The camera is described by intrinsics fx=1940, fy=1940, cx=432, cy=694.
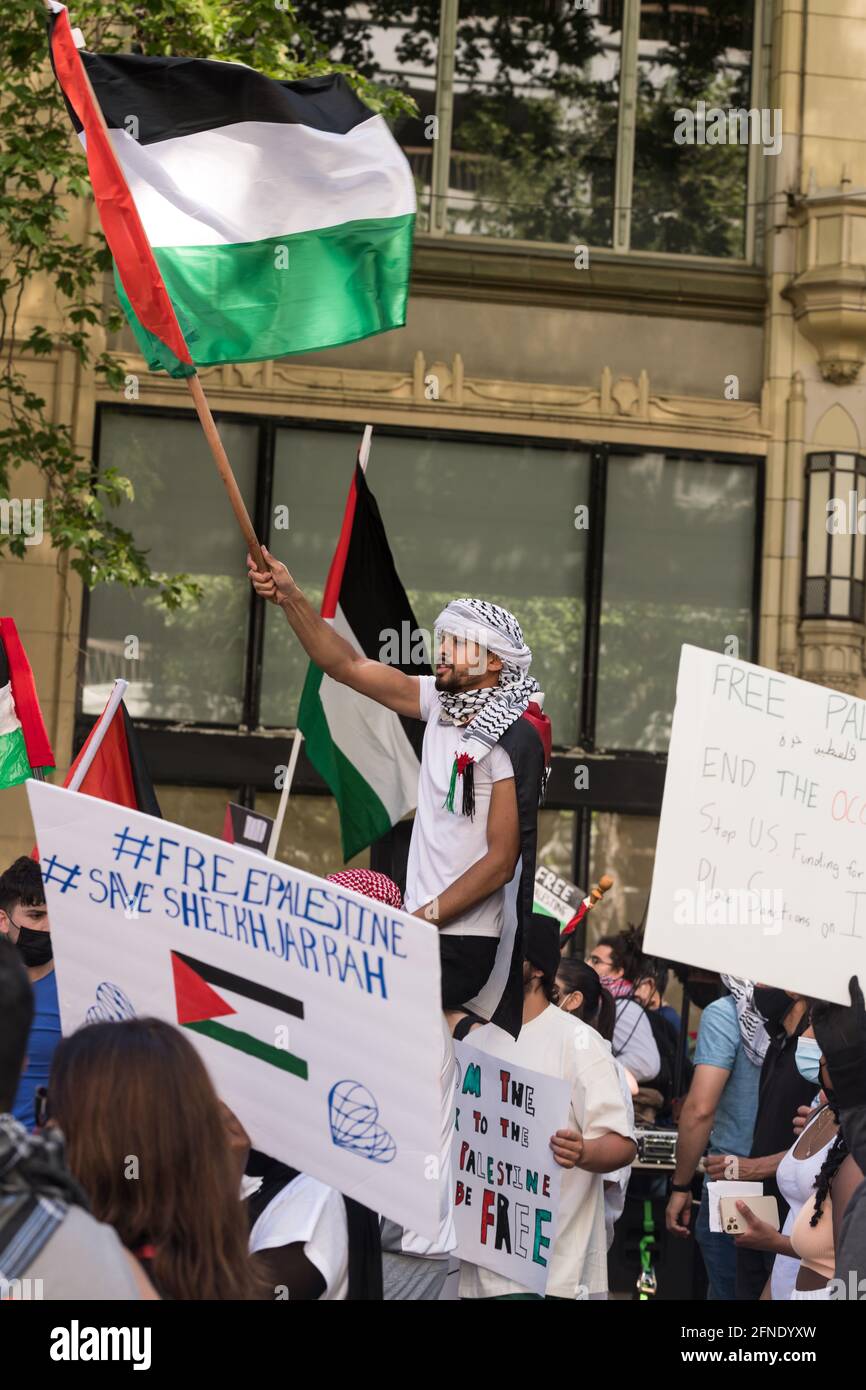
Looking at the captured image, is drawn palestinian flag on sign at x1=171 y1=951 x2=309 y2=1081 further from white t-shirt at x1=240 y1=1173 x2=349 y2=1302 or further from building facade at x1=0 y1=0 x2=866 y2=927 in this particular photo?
building facade at x1=0 y1=0 x2=866 y2=927

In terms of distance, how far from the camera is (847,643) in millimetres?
15844

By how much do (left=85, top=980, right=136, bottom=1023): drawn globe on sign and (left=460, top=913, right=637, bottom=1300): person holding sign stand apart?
1.66 m

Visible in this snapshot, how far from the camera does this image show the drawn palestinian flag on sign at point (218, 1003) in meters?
3.98

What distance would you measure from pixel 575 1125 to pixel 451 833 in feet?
3.05

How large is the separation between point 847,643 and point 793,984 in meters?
11.2

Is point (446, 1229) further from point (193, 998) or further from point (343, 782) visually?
point (343, 782)

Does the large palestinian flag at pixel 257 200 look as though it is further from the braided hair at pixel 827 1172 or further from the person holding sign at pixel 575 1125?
the braided hair at pixel 827 1172

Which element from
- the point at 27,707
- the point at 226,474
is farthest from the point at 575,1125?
the point at 27,707

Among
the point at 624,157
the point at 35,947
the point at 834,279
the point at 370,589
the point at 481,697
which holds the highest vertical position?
the point at 624,157

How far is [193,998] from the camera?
13.4ft

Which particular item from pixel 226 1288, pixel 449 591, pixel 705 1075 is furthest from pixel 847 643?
pixel 226 1288
